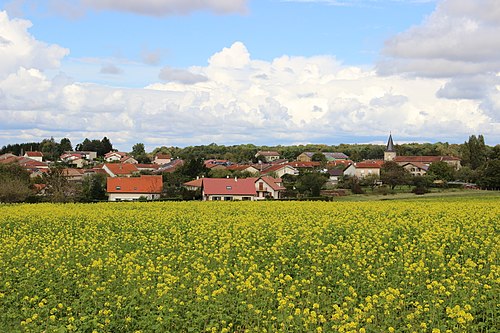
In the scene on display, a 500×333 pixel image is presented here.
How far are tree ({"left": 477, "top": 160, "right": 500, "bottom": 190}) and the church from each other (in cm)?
3675

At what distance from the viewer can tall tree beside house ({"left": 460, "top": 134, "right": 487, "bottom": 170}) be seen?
122500 mm

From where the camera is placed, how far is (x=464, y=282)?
488 inches

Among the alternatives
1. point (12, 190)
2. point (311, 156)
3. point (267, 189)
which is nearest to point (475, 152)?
point (311, 156)

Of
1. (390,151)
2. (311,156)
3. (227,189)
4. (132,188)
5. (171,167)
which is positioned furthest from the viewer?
(311,156)

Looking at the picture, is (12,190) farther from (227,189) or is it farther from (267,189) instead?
(267,189)

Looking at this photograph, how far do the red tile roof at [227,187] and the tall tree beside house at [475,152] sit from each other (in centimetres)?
7091

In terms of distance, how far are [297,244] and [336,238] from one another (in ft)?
8.56

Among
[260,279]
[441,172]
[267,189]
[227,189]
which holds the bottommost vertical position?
[267,189]

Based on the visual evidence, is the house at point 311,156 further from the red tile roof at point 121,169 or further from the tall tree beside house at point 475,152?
the red tile roof at point 121,169

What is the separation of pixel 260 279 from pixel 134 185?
6041cm

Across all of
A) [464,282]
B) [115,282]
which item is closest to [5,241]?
[115,282]

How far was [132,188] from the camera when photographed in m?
71.1

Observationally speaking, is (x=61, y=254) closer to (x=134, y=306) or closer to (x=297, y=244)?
(x=134, y=306)

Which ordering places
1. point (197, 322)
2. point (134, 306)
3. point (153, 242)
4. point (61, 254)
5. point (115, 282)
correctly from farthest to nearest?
point (153, 242) < point (61, 254) < point (115, 282) < point (134, 306) < point (197, 322)
